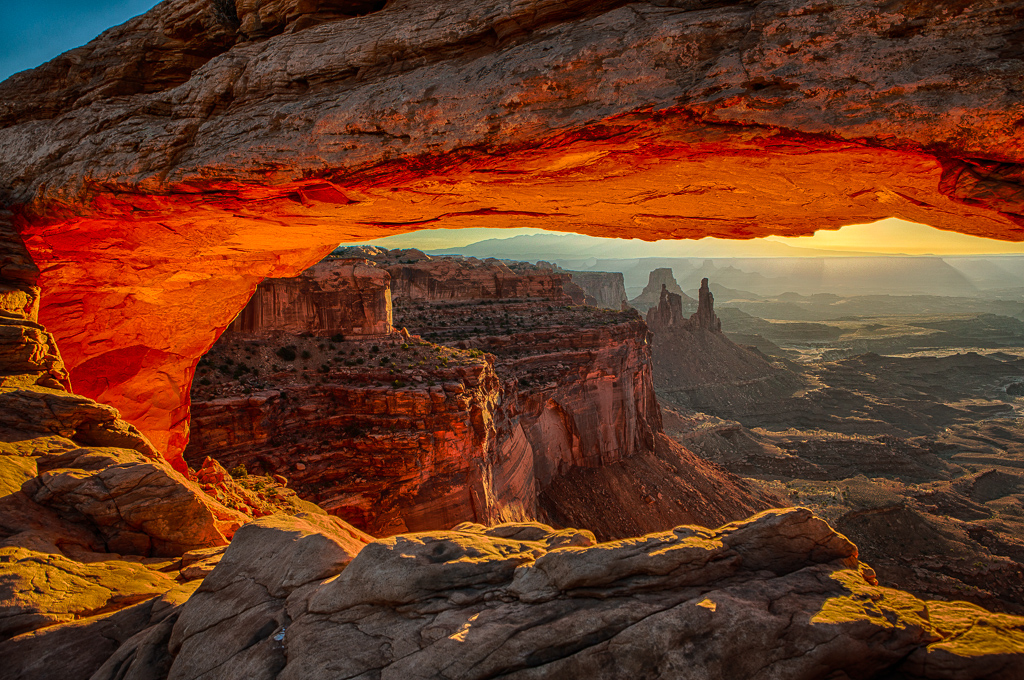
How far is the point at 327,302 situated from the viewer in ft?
72.5

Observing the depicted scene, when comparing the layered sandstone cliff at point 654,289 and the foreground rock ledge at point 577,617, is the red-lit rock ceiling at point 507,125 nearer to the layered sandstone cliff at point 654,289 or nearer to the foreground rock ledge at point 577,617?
the foreground rock ledge at point 577,617

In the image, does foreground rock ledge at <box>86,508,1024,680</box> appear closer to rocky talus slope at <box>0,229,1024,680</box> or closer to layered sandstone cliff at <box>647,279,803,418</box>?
rocky talus slope at <box>0,229,1024,680</box>

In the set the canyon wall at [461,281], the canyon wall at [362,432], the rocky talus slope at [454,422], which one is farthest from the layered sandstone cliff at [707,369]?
the canyon wall at [362,432]

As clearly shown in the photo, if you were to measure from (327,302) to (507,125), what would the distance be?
62.3 feet

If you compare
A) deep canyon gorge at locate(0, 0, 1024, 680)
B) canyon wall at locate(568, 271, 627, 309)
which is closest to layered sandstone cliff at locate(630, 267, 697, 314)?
canyon wall at locate(568, 271, 627, 309)

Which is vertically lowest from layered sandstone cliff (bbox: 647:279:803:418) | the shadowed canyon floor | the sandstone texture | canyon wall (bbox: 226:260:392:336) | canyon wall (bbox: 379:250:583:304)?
the shadowed canyon floor

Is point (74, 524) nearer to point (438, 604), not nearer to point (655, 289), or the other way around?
point (438, 604)

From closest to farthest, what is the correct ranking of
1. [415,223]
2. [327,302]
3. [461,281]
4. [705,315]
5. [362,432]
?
[415,223] < [362,432] < [327,302] < [461,281] < [705,315]

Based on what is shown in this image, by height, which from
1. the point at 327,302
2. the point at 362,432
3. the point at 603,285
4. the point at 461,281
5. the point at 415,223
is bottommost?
the point at 362,432

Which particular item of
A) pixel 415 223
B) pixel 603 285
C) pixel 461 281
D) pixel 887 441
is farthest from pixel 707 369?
pixel 415 223

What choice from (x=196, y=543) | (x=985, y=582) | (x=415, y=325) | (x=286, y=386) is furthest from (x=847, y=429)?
(x=196, y=543)

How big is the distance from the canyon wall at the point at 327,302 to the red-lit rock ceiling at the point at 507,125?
34.0 ft

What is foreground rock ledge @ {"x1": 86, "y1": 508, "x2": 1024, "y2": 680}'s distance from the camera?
339cm

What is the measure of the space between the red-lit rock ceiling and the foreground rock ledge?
3.98 meters
